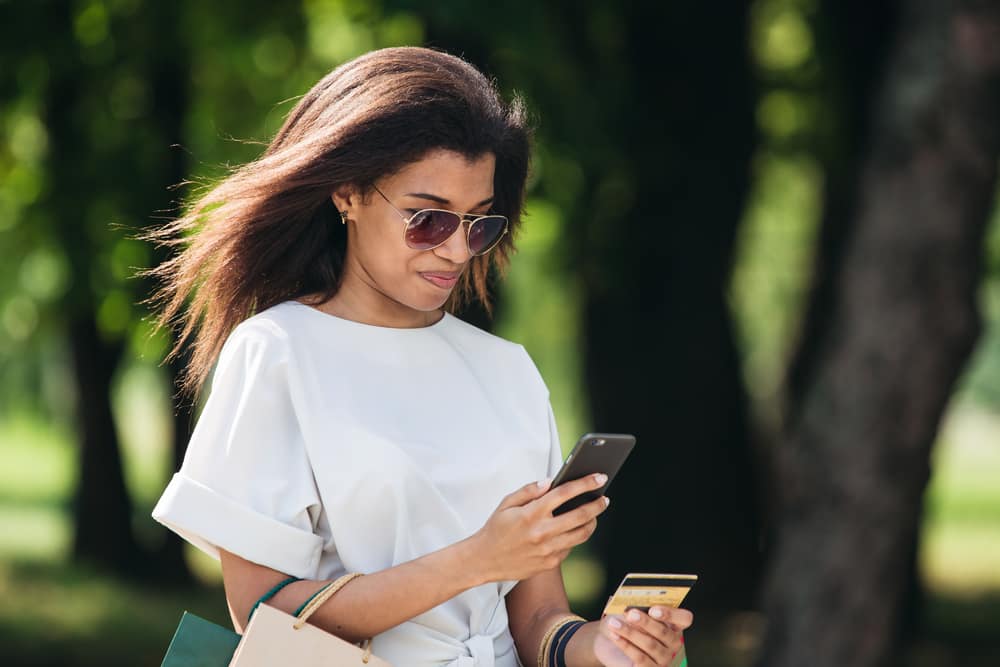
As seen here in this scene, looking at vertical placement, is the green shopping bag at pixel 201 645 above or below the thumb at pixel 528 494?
below

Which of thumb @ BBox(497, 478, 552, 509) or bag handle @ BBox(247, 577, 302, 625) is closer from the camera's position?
thumb @ BBox(497, 478, 552, 509)

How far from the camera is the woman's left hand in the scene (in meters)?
2.84

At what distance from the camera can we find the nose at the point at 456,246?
3.01m

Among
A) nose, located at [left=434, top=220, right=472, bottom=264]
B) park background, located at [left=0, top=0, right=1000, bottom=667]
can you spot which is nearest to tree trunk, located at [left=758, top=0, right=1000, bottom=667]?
park background, located at [left=0, top=0, right=1000, bottom=667]

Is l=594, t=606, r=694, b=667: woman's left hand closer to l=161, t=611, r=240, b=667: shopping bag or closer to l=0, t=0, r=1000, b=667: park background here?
l=161, t=611, r=240, b=667: shopping bag

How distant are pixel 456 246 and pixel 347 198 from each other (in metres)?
0.26

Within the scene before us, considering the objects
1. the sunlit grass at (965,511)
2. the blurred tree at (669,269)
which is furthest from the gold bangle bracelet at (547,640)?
the blurred tree at (669,269)

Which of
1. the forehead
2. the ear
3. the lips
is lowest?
the lips

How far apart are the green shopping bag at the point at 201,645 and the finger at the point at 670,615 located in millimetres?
745

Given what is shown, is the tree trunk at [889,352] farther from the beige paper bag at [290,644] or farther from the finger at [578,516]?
the beige paper bag at [290,644]

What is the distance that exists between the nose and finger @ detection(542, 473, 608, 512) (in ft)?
2.00

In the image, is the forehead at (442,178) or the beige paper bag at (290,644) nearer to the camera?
the beige paper bag at (290,644)

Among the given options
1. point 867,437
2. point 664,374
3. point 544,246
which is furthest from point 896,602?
point 544,246

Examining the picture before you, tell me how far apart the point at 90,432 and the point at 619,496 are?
624 centimetres
